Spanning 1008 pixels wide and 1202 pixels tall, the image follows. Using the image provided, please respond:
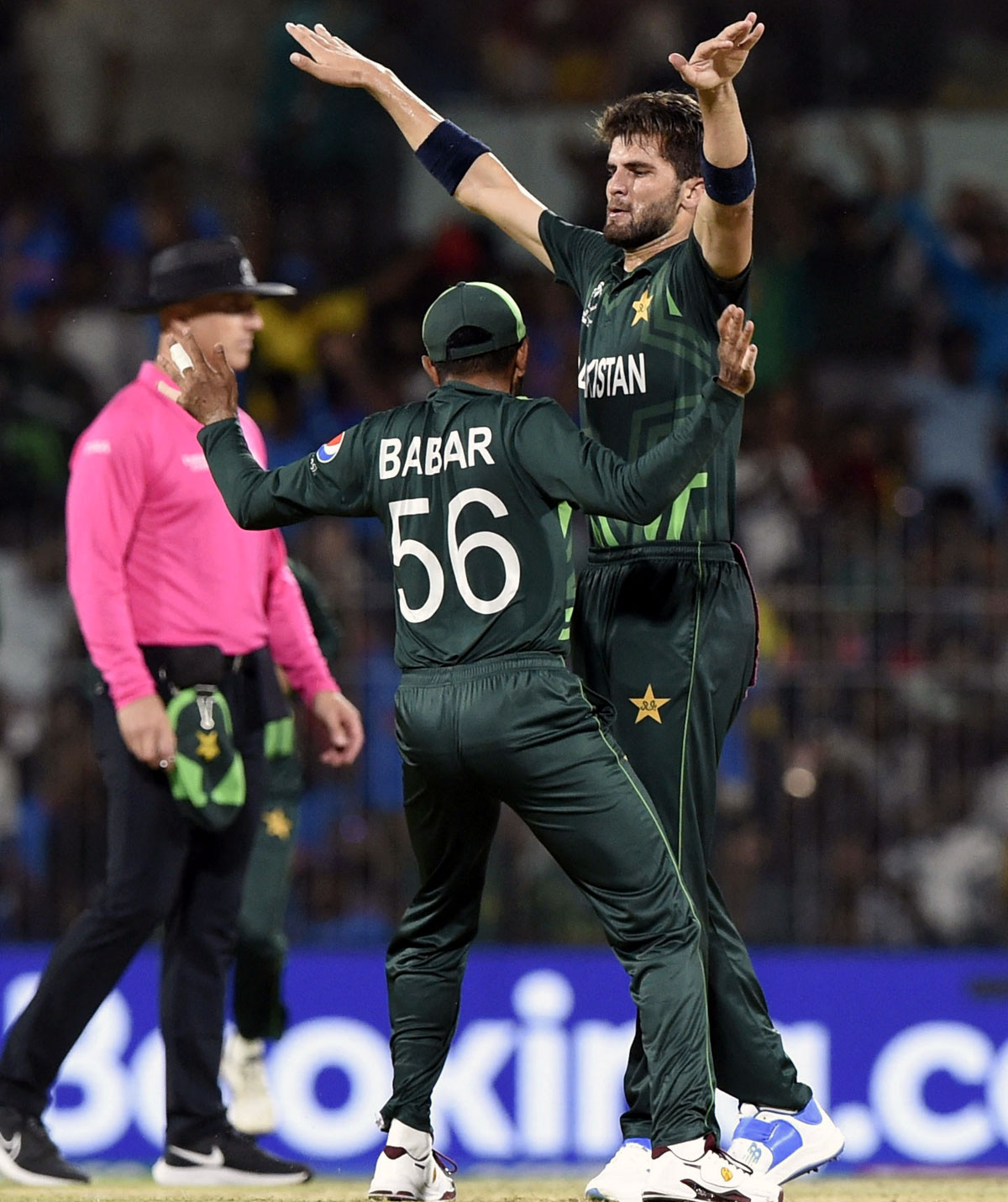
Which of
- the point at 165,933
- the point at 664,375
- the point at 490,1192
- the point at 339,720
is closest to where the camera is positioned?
the point at 664,375

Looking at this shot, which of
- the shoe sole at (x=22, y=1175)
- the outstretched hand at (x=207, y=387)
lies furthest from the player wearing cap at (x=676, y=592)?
the shoe sole at (x=22, y=1175)

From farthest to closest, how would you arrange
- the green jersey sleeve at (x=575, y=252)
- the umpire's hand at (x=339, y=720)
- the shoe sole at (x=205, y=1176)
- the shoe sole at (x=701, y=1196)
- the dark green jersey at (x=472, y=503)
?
the umpire's hand at (x=339, y=720) < the shoe sole at (x=205, y=1176) < the green jersey sleeve at (x=575, y=252) < the dark green jersey at (x=472, y=503) < the shoe sole at (x=701, y=1196)

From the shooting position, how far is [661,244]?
16.2 ft

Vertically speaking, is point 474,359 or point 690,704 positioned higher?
point 474,359

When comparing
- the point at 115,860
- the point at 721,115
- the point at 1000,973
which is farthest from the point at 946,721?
the point at 721,115

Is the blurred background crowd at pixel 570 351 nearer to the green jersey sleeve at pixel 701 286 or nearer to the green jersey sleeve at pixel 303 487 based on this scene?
the green jersey sleeve at pixel 303 487

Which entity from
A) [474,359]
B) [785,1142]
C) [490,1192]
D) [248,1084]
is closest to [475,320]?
[474,359]

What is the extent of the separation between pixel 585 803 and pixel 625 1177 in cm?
89

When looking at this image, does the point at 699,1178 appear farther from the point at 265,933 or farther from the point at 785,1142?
the point at 265,933

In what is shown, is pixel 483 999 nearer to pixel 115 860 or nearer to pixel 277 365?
pixel 115 860

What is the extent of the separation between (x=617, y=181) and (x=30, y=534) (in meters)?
5.08

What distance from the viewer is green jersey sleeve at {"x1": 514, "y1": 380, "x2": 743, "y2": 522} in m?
4.26

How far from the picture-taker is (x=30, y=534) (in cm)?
938

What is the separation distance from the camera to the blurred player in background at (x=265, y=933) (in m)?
6.39
